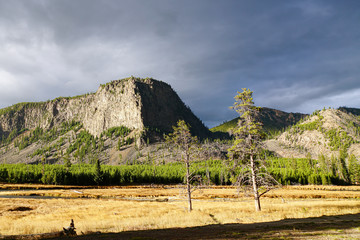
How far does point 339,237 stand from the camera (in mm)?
11805

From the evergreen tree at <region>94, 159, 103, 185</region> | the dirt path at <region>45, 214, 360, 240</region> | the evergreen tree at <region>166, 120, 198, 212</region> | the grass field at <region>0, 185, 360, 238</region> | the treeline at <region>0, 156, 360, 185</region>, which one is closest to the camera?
the dirt path at <region>45, 214, 360, 240</region>

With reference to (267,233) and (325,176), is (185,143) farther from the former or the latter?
(325,176)

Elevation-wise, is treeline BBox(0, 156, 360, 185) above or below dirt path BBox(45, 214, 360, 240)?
below

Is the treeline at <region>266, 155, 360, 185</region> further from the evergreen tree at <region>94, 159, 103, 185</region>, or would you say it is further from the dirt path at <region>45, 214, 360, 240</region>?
the dirt path at <region>45, 214, 360, 240</region>

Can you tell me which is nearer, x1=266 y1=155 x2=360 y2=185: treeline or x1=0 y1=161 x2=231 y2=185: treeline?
x1=0 y1=161 x2=231 y2=185: treeline

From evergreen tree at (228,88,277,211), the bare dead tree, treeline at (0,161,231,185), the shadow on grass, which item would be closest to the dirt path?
the shadow on grass

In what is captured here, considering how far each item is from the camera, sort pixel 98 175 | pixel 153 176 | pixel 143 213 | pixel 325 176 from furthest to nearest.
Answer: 1. pixel 153 176
2. pixel 98 175
3. pixel 325 176
4. pixel 143 213

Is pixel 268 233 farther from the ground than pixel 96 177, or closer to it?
farther from the ground

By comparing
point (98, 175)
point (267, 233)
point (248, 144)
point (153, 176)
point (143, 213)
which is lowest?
point (153, 176)

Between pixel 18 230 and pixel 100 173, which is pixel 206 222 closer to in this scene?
pixel 18 230

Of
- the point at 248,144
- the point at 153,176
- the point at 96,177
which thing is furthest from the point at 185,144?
the point at 153,176

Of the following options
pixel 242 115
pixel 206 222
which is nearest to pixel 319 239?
pixel 206 222

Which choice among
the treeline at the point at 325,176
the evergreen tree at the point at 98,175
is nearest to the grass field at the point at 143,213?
the evergreen tree at the point at 98,175

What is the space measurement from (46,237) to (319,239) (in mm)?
19049
